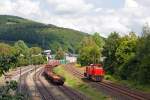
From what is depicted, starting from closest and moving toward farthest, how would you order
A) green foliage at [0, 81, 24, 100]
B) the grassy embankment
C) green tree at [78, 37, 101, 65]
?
green foliage at [0, 81, 24, 100] < the grassy embankment < green tree at [78, 37, 101, 65]

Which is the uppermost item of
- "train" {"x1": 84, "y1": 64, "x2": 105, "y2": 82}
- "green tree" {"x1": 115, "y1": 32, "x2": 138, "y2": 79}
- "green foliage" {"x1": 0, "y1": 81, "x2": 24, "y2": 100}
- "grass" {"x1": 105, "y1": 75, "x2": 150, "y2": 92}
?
"green tree" {"x1": 115, "y1": 32, "x2": 138, "y2": 79}

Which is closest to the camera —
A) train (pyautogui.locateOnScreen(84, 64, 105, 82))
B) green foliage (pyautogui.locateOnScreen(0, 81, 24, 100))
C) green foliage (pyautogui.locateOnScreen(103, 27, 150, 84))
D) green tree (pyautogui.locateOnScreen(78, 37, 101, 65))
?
green foliage (pyautogui.locateOnScreen(0, 81, 24, 100))

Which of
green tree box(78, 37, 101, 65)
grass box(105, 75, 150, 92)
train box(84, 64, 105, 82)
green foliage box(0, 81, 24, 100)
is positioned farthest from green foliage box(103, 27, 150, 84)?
green foliage box(0, 81, 24, 100)

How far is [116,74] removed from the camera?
86062 mm

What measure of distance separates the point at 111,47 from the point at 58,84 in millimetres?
24163

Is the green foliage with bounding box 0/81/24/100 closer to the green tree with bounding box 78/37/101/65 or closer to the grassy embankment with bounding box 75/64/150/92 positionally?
the grassy embankment with bounding box 75/64/150/92

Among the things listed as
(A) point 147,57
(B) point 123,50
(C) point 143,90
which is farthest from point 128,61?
(C) point 143,90

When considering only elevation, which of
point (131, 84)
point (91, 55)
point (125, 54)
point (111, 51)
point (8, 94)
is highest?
point (111, 51)

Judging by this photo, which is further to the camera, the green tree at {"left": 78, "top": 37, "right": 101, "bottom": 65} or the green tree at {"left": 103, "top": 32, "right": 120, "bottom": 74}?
the green tree at {"left": 78, "top": 37, "right": 101, "bottom": 65}

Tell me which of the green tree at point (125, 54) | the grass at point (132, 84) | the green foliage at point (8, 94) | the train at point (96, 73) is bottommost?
the grass at point (132, 84)

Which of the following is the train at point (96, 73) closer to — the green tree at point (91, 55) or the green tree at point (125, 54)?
the green tree at point (125, 54)

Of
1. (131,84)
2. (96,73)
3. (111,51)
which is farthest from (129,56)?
(111,51)

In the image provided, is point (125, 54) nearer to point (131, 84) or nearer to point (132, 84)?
point (131, 84)

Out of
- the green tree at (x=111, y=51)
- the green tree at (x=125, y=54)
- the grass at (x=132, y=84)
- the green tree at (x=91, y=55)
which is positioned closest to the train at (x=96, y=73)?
the grass at (x=132, y=84)
